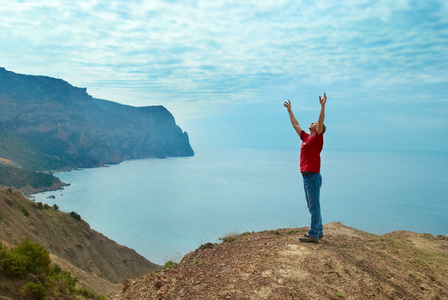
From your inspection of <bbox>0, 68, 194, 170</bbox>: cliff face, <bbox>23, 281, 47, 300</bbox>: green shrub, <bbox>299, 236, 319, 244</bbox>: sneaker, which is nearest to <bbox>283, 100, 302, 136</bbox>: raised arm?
<bbox>299, 236, 319, 244</bbox>: sneaker

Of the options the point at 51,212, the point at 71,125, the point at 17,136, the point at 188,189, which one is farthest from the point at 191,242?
the point at 71,125

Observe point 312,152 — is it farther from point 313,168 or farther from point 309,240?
point 309,240

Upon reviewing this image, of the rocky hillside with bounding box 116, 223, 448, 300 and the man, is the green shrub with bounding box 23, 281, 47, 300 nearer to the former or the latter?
the rocky hillside with bounding box 116, 223, 448, 300

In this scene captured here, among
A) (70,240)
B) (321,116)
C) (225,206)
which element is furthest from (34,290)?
(225,206)

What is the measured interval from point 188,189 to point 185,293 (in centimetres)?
10928

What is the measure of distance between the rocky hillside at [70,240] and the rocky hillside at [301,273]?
17724 mm

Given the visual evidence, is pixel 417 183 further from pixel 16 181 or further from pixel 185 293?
pixel 16 181

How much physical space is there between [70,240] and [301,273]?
33.4m

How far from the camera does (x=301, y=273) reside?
217 inches

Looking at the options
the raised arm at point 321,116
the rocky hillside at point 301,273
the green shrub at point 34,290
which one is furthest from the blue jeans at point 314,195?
the green shrub at point 34,290

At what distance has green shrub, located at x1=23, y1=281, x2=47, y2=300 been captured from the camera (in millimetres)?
8469

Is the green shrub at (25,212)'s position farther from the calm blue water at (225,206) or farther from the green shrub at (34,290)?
the green shrub at (34,290)

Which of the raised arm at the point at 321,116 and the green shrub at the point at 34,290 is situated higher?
the raised arm at the point at 321,116

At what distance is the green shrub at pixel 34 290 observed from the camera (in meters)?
8.47
